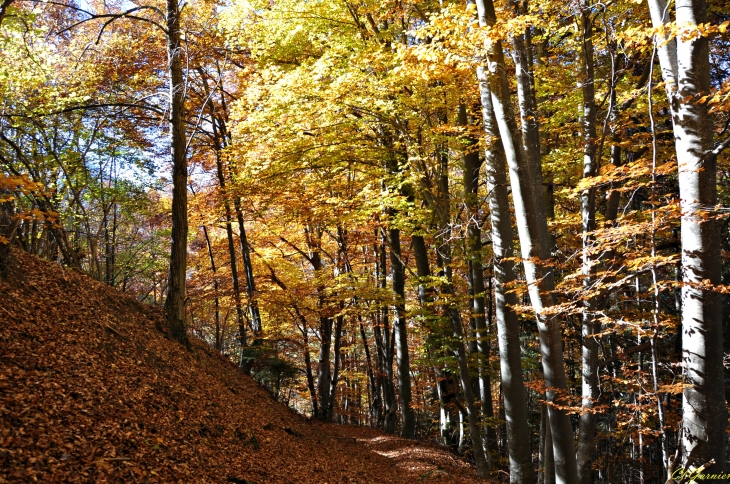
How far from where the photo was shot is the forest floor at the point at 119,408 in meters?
4.28

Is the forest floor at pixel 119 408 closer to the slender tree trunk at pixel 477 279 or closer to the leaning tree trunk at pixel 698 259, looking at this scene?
the slender tree trunk at pixel 477 279

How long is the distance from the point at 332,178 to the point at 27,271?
7.97 metres

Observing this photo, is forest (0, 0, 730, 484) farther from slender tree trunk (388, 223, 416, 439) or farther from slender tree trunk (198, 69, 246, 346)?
slender tree trunk (198, 69, 246, 346)

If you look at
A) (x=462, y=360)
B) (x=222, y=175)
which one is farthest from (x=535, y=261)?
(x=222, y=175)

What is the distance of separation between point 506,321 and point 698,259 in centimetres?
349

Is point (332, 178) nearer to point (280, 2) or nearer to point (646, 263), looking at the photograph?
point (280, 2)

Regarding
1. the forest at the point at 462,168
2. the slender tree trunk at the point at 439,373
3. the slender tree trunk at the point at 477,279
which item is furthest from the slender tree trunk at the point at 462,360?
the slender tree trunk at the point at 439,373

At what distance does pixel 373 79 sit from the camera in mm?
9242

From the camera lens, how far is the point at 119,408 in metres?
5.41

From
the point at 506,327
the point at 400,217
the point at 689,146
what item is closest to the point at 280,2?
the point at 400,217

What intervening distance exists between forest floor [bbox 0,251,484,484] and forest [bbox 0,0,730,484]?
0.86 meters

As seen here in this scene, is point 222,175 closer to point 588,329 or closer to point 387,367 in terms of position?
point 387,367

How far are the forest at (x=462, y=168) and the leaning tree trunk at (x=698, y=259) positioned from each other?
19 millimetres

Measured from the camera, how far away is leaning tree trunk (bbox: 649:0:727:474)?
171 inches
